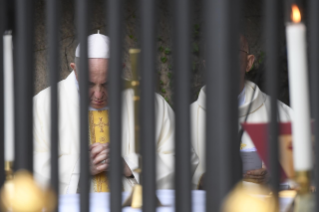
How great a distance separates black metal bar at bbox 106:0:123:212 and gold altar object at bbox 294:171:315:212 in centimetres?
16

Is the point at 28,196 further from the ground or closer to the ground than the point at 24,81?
closer to the ground

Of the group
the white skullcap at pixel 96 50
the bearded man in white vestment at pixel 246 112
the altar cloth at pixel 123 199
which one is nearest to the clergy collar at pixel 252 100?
the bearded man in white vestment at pixel 246 112

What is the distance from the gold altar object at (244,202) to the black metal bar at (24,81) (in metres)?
0.19

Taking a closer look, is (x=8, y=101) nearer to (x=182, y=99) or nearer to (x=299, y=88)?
(x=182, y=99)

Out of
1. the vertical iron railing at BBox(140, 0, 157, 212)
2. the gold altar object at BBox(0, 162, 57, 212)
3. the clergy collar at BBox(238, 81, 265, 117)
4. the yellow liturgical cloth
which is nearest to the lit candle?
the vertical iron railing at BBox(140, 0, 157, 212)

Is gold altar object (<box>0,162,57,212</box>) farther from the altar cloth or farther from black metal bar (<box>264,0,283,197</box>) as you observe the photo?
black metal bar (<box>264,0,283,197</box>)

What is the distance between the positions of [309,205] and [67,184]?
1662 millimetres

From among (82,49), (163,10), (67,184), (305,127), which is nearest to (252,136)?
(305,127)

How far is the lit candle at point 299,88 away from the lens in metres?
0.40

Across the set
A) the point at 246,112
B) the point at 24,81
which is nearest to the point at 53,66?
the point at 24,81

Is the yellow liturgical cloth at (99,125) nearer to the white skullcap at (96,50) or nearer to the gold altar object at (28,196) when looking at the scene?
the white skullcap at (96,50)

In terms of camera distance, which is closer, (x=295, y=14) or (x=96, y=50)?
(x=295, y=14)

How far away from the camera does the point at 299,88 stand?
403 mm

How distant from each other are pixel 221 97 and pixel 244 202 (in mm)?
93
